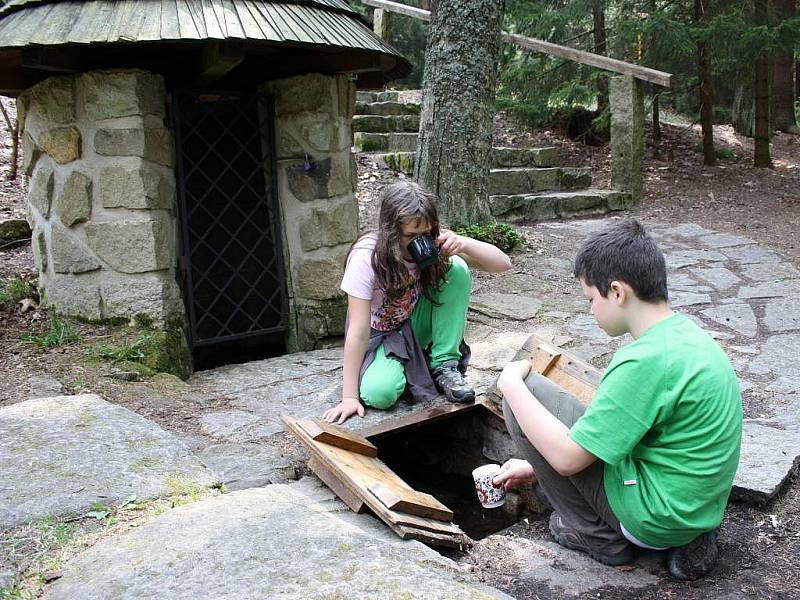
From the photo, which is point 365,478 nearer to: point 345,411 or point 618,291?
point 345,411

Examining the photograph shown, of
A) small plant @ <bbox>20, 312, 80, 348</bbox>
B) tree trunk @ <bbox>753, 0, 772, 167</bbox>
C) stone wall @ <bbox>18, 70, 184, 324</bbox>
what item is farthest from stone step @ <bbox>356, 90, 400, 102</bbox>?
small plant @ <bbox>20, 312, 80, 348</bbox>

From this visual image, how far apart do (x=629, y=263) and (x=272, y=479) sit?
149 cm

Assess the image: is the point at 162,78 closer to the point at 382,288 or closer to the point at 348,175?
the point at 348,175

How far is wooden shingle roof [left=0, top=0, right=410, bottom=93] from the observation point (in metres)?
3.68

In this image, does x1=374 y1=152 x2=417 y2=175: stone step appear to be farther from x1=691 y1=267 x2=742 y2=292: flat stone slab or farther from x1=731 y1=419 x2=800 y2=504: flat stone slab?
x1=731 y1=419 x2=800 y2=504: flat stone slab

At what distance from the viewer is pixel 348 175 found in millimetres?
4984

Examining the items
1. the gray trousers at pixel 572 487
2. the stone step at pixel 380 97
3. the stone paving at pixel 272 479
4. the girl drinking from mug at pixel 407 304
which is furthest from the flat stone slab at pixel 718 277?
the stone step at pixel 380 97

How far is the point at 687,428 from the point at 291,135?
357cm

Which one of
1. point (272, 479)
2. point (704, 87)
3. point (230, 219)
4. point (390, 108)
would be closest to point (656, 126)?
point (704, 87)

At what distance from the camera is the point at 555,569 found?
229 centimetres

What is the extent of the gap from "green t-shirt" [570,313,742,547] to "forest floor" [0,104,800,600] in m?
0.24

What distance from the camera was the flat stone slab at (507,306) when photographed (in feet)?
16.9

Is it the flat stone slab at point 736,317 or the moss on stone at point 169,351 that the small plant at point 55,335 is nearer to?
the moss on stone at point 169,351

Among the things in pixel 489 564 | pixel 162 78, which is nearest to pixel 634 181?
pixel 162 78
